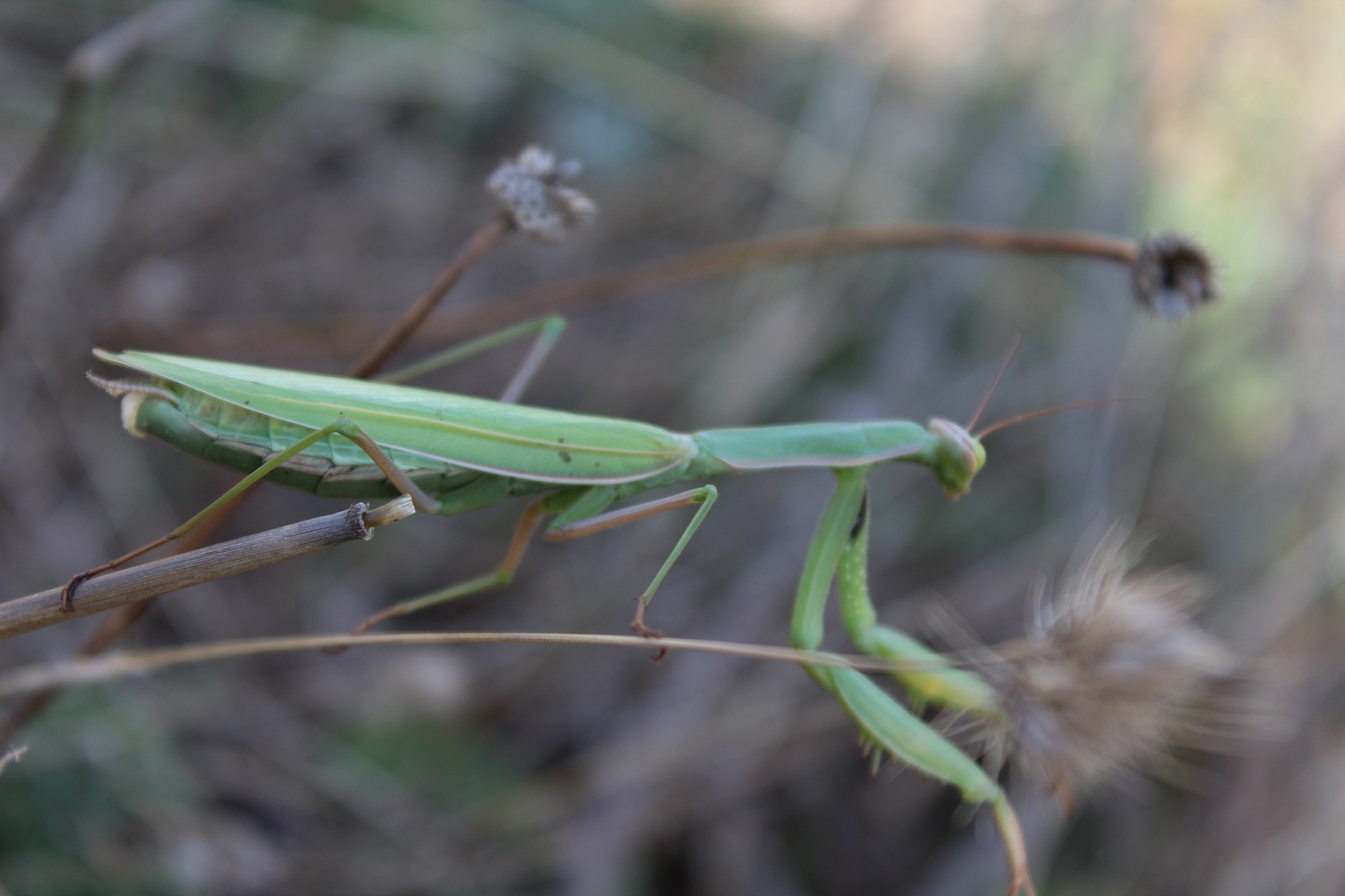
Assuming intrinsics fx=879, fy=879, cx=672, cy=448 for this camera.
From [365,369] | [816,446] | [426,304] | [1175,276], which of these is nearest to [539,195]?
[426,304]

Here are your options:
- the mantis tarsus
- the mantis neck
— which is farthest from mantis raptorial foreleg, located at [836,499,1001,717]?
the mantis neck

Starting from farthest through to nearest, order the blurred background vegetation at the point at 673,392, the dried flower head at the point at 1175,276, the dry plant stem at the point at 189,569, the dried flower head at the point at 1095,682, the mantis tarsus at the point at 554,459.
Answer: the blurred background vegetation at the point at 673,392
the dried flower head at the point at 1175,276
the dried flower head at the point at 1095,682
the mantis tarsus at the point at 554,459
the dry plant stem at the point at 189,569

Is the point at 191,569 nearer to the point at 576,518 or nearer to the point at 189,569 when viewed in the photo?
the point at 189,569

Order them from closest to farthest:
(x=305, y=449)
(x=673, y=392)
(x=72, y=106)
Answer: (x=305, y=449) < (x=72, y=106) < (x=673, y=392)

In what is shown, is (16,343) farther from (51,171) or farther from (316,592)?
(316,592)

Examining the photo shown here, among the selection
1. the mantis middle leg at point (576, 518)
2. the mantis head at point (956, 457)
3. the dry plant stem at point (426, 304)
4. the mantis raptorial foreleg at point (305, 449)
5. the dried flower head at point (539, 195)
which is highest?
the dried flower head at point (539, 195)

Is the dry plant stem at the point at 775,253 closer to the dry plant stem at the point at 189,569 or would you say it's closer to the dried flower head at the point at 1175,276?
the dried flower head at the point at 1175,276

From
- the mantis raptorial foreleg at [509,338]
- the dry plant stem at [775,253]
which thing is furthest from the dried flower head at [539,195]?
the dry plant stem at [775,253]
